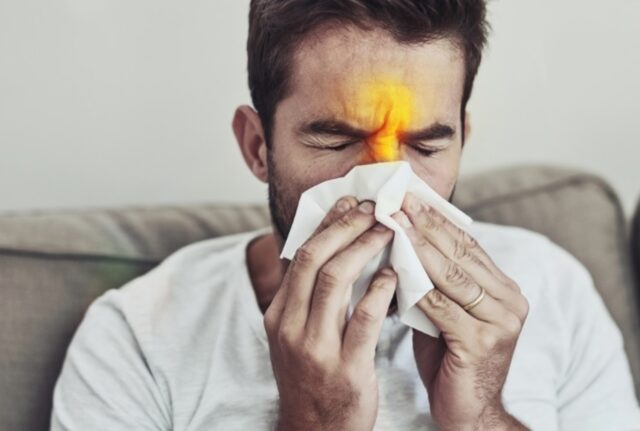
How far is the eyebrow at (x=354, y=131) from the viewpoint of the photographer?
1111mm

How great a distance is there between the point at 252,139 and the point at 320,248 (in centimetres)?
34

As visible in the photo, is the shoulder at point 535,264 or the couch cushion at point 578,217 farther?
the couch cushion at point 578,217

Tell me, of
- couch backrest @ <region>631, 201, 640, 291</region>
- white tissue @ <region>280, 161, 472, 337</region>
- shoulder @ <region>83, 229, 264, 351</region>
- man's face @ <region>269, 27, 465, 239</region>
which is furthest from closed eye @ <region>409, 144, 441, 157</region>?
couch backrest @ <region>631, 201, 640, 291</region>

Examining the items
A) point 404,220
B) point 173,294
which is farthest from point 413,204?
point 173,294

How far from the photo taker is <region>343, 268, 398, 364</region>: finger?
1.02 meters

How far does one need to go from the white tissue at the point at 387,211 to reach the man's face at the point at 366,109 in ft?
0.28

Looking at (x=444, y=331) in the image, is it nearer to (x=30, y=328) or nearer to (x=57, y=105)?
(x=30, y=328)

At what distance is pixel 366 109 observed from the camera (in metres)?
1.10

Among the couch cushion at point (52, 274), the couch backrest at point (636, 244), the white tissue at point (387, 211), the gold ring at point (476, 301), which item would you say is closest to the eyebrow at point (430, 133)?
the white tissue at point (387, 211)

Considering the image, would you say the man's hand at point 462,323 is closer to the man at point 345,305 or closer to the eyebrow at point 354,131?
the man at point 345,305

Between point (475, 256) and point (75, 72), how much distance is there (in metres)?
0.78

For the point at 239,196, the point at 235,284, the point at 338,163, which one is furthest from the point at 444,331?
the point at 239,196

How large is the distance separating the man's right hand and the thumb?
11 cm

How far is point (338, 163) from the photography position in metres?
1.13
